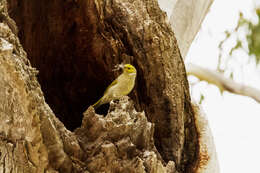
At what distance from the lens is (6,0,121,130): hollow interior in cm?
178

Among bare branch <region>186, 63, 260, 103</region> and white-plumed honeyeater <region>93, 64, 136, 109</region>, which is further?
bare branch <region>186, 63, 260, 103</region>

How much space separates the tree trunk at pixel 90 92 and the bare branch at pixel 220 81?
1.61 meters

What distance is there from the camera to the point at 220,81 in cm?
342

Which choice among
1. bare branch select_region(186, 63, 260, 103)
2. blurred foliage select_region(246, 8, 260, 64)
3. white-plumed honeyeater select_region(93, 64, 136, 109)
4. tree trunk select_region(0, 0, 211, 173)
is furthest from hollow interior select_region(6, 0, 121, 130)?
blurred foliage select_region(246, 8, 260, 64)

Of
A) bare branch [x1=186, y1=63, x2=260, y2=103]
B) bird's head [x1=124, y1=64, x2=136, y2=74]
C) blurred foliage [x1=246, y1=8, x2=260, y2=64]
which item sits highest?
bird's head [x1=124, y1=64, x2=136, y2=74]

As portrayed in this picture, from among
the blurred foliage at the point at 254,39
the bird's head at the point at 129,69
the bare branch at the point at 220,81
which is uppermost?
the bird's head at the point at 129,69

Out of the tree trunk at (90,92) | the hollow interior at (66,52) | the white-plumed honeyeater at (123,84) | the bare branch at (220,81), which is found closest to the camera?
the tree trunk at (90,92)

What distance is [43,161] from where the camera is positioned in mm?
1135

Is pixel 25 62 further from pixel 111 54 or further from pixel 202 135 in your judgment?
pixel 202 135

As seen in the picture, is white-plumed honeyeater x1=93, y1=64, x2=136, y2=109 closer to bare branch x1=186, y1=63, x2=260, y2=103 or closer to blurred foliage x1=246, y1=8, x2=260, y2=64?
bare branch x1=186, y1=63, x2=260, y2=103

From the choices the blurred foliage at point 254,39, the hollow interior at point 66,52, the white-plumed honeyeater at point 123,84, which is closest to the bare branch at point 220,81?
the blurred foliage at point 254,39

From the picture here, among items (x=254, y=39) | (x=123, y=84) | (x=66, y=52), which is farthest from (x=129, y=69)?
(x=254, y=39)

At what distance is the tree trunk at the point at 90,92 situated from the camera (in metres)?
1.09

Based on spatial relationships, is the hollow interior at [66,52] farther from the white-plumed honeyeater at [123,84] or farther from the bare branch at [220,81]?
the bare branch at [220,81]
